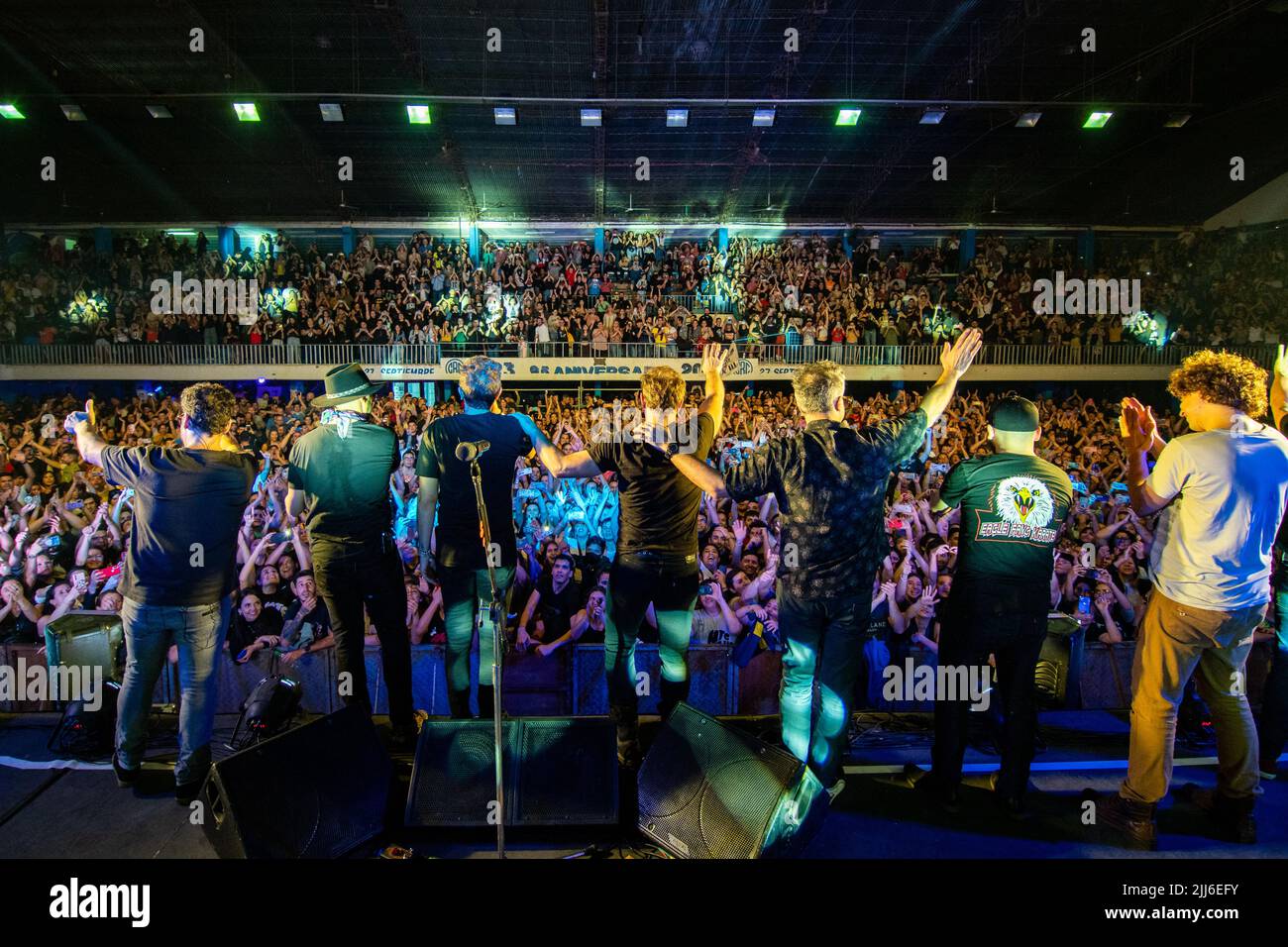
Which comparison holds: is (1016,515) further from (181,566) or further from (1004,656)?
(181,566)

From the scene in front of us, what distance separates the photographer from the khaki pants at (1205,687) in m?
2.33

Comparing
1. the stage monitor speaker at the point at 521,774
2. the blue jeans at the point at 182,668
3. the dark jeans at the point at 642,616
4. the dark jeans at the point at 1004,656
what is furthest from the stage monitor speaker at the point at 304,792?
the dark jeans at the point at 1004,656

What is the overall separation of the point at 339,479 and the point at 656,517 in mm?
1345

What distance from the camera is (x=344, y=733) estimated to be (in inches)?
94.8

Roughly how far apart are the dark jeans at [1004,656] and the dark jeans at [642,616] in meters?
1.03

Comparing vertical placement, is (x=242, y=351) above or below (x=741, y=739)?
above

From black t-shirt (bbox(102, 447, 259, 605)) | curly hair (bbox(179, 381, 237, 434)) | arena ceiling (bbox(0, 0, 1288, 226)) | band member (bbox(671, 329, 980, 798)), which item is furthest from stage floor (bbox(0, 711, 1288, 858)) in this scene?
arena ceiling (bbox(0, 0, 1288, 226))

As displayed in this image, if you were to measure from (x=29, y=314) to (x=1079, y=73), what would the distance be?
20.1 meters

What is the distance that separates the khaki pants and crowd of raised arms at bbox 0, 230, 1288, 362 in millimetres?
10591

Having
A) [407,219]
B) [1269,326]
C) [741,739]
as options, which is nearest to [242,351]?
[407,219]

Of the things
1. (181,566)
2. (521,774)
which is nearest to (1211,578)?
(521,774)

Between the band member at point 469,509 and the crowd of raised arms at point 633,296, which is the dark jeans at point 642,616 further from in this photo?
the crowd of raised arms at point 633,296
